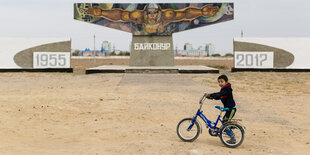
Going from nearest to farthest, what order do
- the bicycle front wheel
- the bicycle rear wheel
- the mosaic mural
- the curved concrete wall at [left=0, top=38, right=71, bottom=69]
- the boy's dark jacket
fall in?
the boy's dark jacket, the bicycle rear wheel, the bicycle front wheel, the curved concrete wall at [left=0, top=38, right=71, bottom=69], the mosaic mural

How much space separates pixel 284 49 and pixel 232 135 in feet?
81.8

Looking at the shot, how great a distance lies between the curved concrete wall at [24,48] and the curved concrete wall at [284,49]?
1447cm

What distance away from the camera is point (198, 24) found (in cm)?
3231

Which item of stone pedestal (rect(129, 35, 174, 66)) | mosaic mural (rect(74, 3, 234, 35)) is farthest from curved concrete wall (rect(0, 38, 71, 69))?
stone pedestal (rect(129, 35, 174, 66))

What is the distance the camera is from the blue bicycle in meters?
6.60

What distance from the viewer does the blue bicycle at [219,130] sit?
6598 mm

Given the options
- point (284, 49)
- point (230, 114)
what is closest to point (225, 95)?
point (230, 114)

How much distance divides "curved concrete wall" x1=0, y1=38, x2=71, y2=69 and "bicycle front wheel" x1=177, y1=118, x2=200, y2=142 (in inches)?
909

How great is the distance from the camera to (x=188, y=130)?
6.95 meters

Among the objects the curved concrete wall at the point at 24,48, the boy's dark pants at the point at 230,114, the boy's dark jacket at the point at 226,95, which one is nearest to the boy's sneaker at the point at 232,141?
the boy's dark pants at the point at 230,114

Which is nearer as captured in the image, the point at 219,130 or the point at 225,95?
the point at 225,95

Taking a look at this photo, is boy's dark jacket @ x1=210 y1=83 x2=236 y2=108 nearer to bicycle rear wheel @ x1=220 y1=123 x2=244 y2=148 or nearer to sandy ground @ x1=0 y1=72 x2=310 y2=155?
bicycle rear wheel @ x1=220 y1=123 x2=244 y2=148

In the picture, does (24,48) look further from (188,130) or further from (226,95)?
(226,95)

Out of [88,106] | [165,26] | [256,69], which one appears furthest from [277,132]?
[165,26]
